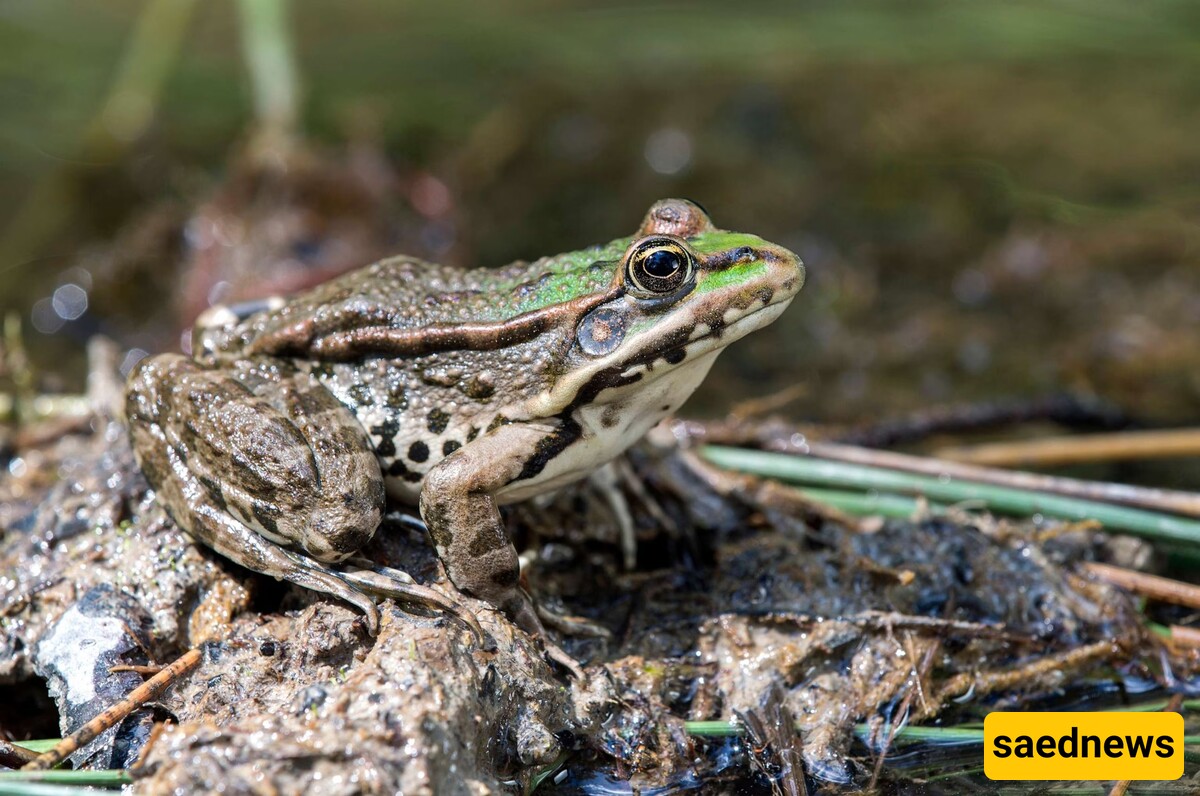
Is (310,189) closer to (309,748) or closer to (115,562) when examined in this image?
(115,562)

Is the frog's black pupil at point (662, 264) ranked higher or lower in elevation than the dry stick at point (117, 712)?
higher

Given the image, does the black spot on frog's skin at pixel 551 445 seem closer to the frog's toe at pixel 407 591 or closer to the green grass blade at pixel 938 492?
the frog's toe at pixel 407 591

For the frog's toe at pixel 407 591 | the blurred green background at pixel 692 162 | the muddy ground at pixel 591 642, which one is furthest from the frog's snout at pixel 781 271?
the blurred green background at pixel 692 162

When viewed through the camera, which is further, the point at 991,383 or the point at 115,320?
the point at 115,320

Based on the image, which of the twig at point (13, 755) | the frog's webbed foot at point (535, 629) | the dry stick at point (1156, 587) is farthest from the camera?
the dry stick at point (1156, 587)

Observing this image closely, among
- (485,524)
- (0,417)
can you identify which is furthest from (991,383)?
(0,417)

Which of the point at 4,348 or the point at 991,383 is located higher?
the point at 4,348

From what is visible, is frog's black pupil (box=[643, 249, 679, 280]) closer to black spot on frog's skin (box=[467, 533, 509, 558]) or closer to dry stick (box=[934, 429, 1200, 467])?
black spot on frog's skin (box=[467, 533, 509, 558])
